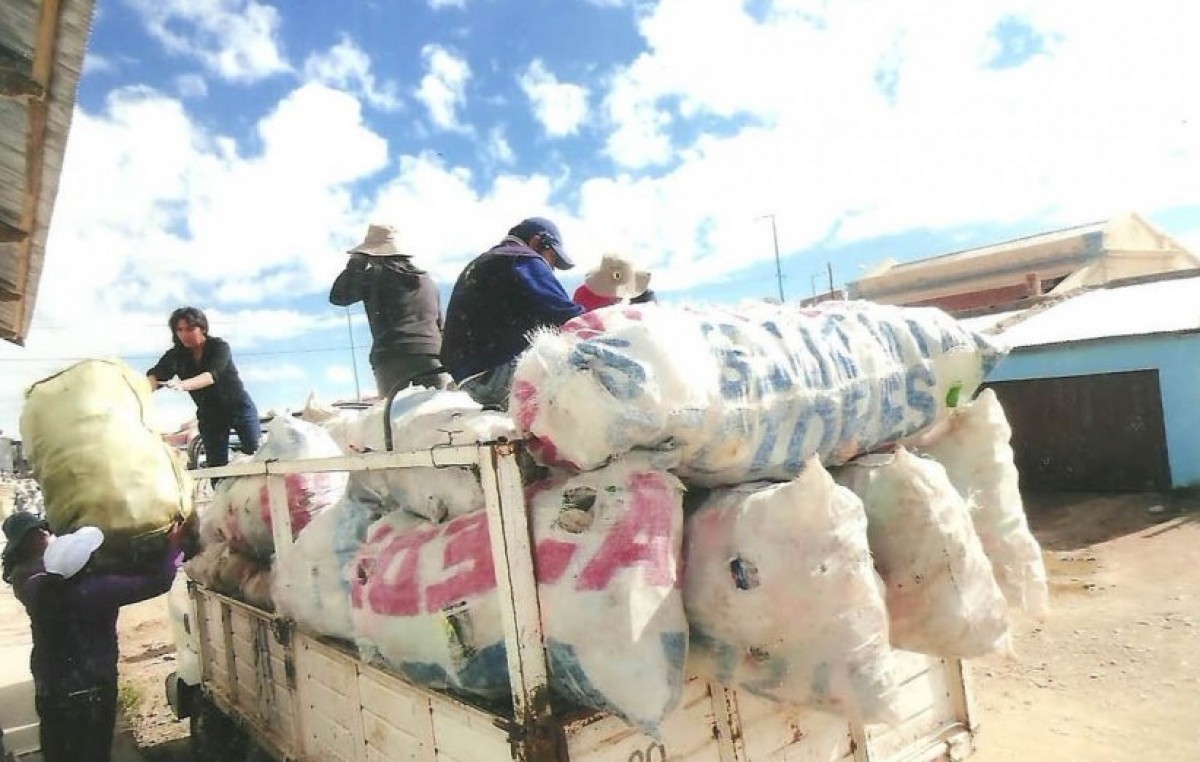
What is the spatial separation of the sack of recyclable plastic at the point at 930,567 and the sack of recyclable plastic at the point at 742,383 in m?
0.24

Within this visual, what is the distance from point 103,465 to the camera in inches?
141

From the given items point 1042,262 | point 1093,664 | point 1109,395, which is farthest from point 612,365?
point 1042,262

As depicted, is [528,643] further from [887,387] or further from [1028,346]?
[1028,346]

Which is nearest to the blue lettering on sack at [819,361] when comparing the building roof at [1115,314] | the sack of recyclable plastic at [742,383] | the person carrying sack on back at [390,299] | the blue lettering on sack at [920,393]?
the sack of recyclable plastic at [742,383]

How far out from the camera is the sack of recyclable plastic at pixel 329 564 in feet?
8.14

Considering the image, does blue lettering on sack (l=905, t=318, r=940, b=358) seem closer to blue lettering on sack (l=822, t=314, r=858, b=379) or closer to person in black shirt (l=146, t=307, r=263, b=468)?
blue lettering on sack (l=822, t=314, r=858, b=379)

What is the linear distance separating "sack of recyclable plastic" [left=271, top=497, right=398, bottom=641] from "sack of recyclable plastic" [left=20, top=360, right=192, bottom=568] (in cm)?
140

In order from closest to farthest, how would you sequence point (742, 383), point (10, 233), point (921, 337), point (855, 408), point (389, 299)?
1. point (742, 383)
2. point (855, 408)
3. point (921, 337)
4. point (389, 299)
5. point (10, 233)

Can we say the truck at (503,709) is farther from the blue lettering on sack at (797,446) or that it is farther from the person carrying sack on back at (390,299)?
the person carrying sack on back at (390,299)

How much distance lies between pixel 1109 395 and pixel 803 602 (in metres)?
11.0

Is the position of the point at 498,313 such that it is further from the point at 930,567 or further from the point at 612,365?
the point at 930,567

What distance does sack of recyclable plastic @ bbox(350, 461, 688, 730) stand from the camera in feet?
5.32

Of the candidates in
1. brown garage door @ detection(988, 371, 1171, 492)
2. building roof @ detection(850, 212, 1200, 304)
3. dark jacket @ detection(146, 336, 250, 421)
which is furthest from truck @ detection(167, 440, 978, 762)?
building roof @ detection(850, 212, 1200, 304)

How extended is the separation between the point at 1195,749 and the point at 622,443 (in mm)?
4234
